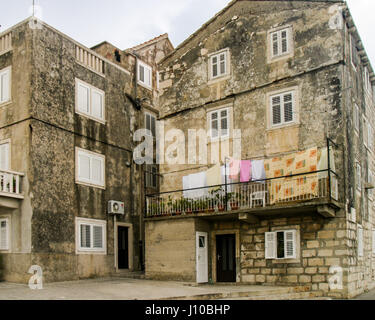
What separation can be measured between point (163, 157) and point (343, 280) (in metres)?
9.96

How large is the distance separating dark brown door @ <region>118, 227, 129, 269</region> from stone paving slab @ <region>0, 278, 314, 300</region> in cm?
443

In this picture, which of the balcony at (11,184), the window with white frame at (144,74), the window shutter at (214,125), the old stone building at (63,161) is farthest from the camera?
the window with white frame at (144,74)

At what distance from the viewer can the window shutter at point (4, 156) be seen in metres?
21.0

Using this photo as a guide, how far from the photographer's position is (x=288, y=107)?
20297 millimetres

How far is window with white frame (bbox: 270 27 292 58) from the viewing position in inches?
808

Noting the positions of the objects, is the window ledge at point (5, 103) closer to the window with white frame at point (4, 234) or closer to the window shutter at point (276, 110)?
the window with white frame at point (4, 234)

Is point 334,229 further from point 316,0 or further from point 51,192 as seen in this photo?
point 51,192

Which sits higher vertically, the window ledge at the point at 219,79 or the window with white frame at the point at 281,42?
the window with white frame at the point at 281,42

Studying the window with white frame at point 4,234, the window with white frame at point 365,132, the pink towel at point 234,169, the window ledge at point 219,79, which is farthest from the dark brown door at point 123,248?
the window with white frame at point 365,132

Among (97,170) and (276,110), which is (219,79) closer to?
(276,110)

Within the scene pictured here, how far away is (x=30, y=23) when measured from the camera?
818 inches

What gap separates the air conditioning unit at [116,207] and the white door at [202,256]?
15.8 ft

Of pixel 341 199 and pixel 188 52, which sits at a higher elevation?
pixel 188 52

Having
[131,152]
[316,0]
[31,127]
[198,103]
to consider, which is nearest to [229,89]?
[198,103]
